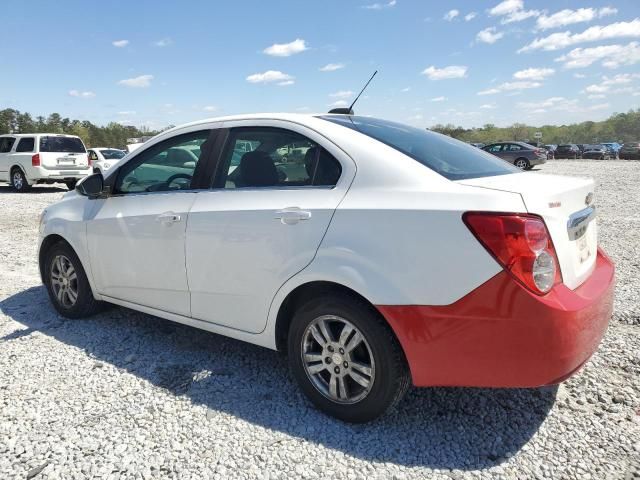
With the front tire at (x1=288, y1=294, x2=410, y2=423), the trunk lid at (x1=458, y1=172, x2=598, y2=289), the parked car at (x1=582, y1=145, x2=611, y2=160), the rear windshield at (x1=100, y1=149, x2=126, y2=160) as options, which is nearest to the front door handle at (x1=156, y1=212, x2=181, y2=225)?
the front tire at (x1=288, y1=294, x2=410, y2=423)

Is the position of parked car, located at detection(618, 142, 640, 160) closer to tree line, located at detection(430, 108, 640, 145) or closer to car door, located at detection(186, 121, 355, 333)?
car door, located at detection(186, 121, 355, 333)

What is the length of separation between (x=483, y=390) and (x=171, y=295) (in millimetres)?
2111

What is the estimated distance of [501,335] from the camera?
6.92ft

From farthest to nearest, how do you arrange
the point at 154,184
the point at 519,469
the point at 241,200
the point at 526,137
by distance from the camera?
the point at 526,137, the point at 154,184, the point at 241,200, the point at 519,469

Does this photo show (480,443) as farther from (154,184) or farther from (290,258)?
(154,184)

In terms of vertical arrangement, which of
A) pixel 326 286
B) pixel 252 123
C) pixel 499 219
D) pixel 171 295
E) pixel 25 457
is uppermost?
pixel 252 123

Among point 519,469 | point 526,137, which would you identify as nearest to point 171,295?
point 519,469

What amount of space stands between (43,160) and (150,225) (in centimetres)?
1411

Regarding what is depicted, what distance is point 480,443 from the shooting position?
2.45 meters

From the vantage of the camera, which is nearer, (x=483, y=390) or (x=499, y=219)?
(x=499, y=219)

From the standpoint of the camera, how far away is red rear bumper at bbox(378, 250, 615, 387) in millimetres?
2059

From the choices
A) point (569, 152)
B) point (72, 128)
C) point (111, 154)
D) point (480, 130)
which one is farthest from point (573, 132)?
point (111, 154)

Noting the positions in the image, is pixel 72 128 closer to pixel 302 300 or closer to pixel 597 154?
pixel 597 154

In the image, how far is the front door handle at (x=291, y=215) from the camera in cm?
257
